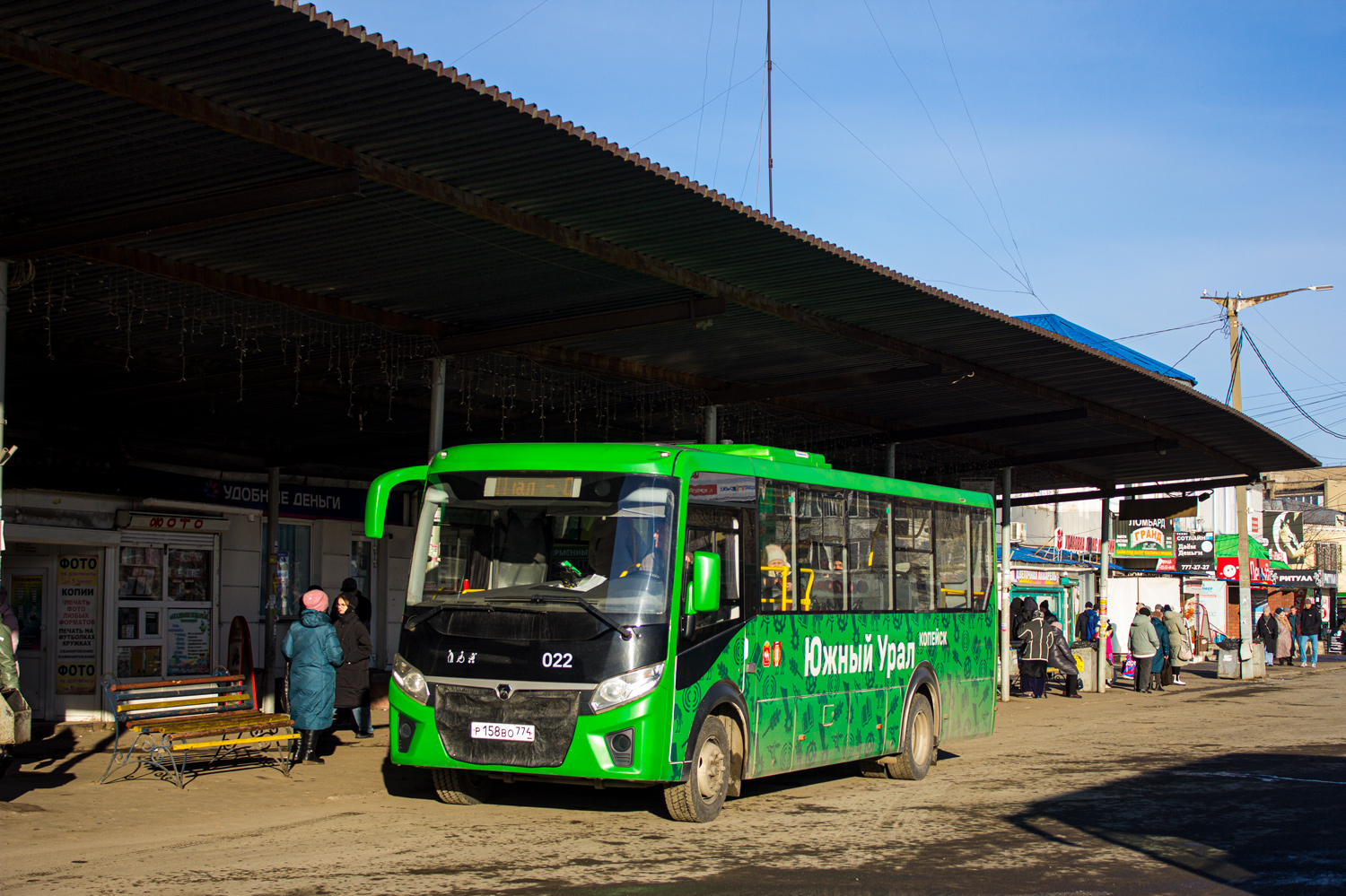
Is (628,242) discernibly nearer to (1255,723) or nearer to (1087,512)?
(1255,723)

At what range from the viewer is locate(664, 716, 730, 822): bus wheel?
9.80 m

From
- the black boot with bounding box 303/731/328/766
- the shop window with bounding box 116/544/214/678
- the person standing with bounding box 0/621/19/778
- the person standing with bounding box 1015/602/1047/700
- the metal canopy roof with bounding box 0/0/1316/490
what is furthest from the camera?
the person standing with bounding box 1015/602/1047/700

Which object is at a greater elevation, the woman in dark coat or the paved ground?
the woman in dark coat

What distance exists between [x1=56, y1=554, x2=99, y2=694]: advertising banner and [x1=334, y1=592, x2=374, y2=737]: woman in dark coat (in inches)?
182

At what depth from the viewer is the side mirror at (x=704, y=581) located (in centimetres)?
964

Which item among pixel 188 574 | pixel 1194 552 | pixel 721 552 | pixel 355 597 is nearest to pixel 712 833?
pixel 721 552

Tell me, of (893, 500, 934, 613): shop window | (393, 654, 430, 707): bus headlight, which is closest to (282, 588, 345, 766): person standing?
(393, 654, 430, 707): bus headlight

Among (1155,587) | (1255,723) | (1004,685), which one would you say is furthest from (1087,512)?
(1255,723)

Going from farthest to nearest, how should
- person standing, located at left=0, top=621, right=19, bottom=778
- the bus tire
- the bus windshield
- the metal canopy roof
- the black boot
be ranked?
the black boot, the bus tire, person standing, located at left=0, top=621, right=19, bottom=778, the bus windshield, the metal canopy roof

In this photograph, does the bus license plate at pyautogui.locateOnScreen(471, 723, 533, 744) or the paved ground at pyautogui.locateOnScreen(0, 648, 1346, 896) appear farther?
the bus license plate at pyautogui.locateOnScreen(471, 723, 533, 744)

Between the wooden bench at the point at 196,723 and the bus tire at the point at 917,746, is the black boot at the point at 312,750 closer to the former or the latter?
the wooden bench at the point at 196,723

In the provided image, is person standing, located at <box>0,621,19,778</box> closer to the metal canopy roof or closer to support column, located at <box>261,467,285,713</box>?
the metal canopy roof

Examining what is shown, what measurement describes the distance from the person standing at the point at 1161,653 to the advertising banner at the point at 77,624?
20.7 meters

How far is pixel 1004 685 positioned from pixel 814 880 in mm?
17629
